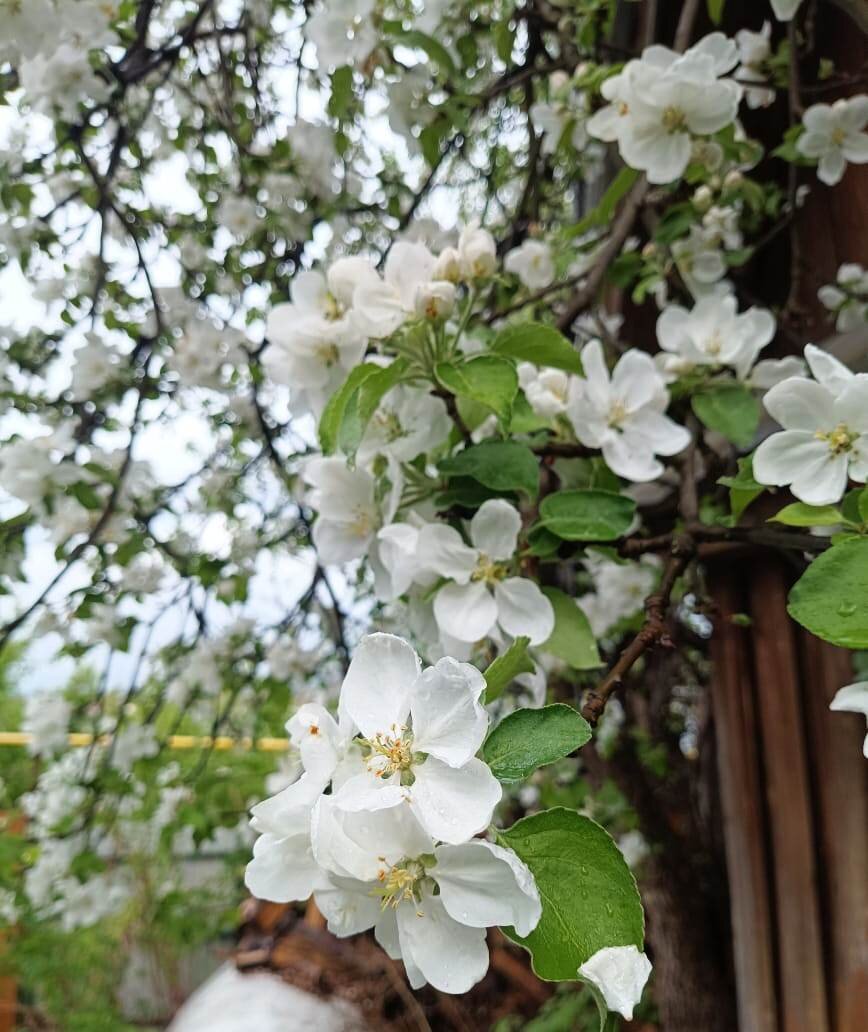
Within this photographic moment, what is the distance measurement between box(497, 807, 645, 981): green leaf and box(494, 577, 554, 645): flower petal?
0.25 metres

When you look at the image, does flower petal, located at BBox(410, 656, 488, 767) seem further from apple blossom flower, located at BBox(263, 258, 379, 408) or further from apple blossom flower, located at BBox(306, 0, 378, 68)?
apple blossom flower, located at BBox(306, 0, 378, 68)

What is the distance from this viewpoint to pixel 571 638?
0.69 meters

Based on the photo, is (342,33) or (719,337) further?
(342,33)

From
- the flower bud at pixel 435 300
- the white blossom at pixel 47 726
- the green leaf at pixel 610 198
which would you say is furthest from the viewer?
the white blossom at pixel 47 726

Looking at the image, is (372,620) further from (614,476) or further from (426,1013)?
(614,476)

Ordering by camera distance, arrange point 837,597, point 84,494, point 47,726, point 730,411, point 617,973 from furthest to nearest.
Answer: point 47,726 < point 84,494 < point 730,411 < point 837,597 < point 617,973

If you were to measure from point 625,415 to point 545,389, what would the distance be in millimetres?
83

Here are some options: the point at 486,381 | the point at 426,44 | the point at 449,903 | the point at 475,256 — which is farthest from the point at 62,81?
the point at 449,903

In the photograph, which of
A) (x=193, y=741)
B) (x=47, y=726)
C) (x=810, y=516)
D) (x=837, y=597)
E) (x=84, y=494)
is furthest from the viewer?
(x=193, y=741)

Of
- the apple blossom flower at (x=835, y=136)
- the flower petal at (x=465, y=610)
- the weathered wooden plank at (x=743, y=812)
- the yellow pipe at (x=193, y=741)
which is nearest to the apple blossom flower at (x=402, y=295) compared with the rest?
the flower petal at (x=465, y=610)

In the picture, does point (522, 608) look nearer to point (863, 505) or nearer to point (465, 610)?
point (465, 610)

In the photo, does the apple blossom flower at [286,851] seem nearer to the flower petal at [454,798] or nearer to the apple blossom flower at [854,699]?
the flower petal at [454,798]

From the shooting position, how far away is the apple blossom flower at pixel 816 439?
0.59 metres

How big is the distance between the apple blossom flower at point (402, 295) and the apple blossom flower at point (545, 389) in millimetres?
140
